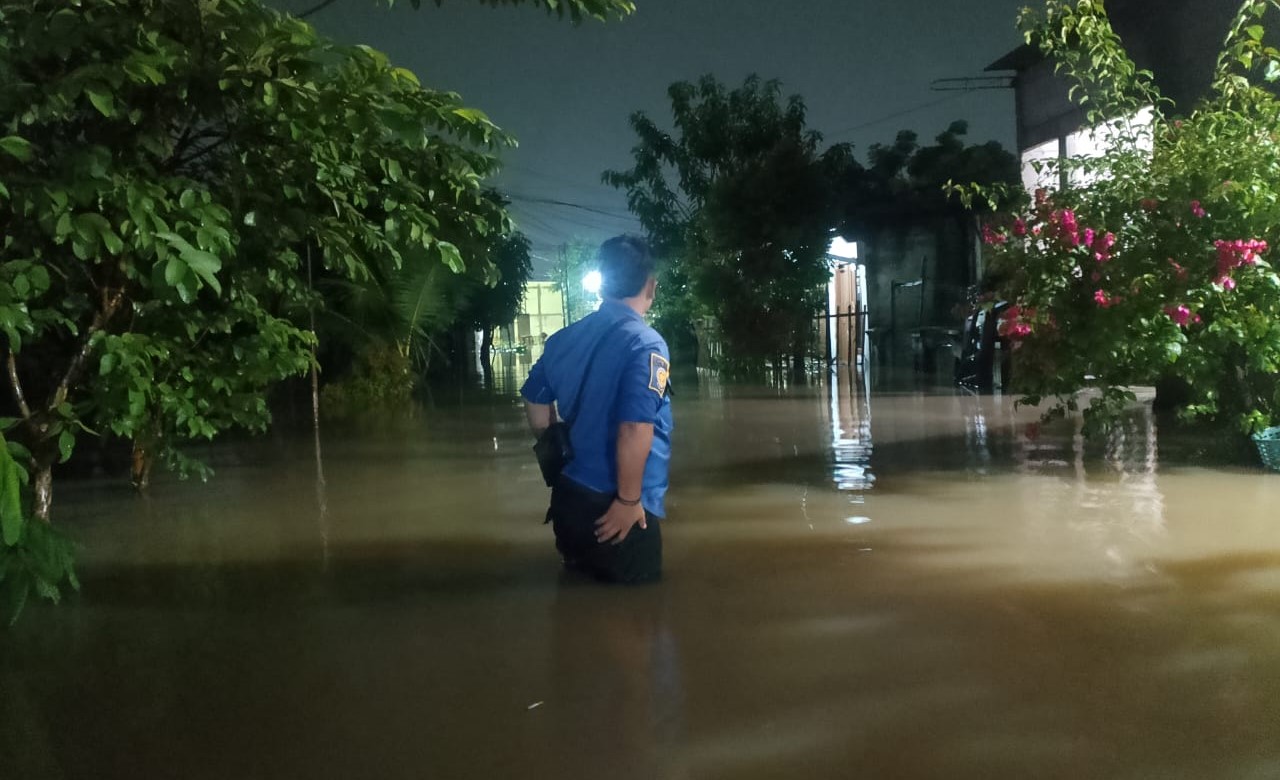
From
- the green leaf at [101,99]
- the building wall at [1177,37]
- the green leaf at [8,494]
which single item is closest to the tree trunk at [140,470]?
the green leaf at [101,99]

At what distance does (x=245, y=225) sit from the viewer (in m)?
5.55

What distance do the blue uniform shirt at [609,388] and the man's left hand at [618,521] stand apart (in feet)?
0.47

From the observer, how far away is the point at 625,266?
5.07m

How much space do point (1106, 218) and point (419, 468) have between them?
594 centimetres

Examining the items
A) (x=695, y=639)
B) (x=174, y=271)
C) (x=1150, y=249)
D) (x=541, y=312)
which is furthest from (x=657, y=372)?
(x=541, y=312)

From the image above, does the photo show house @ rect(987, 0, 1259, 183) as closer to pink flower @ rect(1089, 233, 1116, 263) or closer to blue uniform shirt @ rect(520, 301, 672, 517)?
pink flower @ rect(1089, 233, 1116, 263)

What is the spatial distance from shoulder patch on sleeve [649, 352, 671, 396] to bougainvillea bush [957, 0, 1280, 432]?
4.31 m

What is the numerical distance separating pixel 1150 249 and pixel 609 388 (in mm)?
4948

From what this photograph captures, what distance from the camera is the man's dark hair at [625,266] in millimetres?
5074

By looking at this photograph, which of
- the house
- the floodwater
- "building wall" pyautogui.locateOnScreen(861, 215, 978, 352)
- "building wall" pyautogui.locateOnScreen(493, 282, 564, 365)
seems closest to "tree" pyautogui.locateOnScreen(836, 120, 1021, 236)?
"building wall" pyautogui.locateOnScreen(861, 215, 978, 352)

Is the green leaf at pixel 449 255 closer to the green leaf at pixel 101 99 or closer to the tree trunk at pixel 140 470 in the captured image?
the green leaf at pixel 101 99

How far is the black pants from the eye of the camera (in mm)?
5098

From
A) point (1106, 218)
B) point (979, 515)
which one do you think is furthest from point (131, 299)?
point (1106, 218)

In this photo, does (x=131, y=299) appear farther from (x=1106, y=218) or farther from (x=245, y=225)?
(x=1106, y=218)
